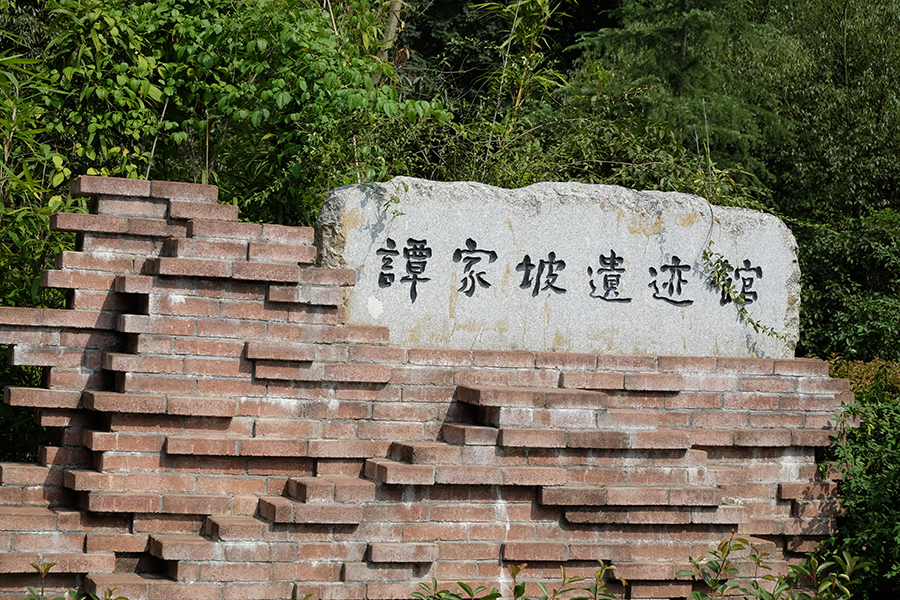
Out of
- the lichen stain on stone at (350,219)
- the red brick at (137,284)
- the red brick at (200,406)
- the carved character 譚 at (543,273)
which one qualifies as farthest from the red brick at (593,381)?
the red brick at (137,284)

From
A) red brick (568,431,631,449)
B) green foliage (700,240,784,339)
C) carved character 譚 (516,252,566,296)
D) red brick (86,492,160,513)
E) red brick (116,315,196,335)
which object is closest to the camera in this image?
red brick (86,492,160,513)

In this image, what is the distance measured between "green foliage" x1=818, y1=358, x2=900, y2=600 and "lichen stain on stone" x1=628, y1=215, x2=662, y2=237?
59.6 inches

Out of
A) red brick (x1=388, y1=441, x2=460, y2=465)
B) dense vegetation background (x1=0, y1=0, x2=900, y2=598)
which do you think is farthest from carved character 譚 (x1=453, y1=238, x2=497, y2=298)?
red brick (x1=388, y1=441, x2=460, y2=465)

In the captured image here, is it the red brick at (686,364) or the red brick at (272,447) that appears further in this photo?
the red brick at (686,364)

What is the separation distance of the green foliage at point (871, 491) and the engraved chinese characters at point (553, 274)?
99 cm

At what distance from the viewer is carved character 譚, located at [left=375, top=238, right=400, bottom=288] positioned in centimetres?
497

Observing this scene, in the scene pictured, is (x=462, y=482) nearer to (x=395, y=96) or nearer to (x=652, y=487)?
(x=652, y=487)

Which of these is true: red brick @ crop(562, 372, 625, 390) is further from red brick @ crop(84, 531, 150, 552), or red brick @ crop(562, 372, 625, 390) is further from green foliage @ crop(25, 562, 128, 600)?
green foliage @ crop(25, 562, 128, 600)

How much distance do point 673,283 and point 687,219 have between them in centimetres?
38

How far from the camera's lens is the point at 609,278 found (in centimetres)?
538

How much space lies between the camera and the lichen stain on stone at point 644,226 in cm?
544

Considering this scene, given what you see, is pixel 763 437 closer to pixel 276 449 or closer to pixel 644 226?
pixel 644 226

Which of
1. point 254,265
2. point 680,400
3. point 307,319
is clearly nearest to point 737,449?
point 680,400

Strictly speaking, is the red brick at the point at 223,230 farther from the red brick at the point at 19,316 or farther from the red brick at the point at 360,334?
the red brick at the point at 19,316
